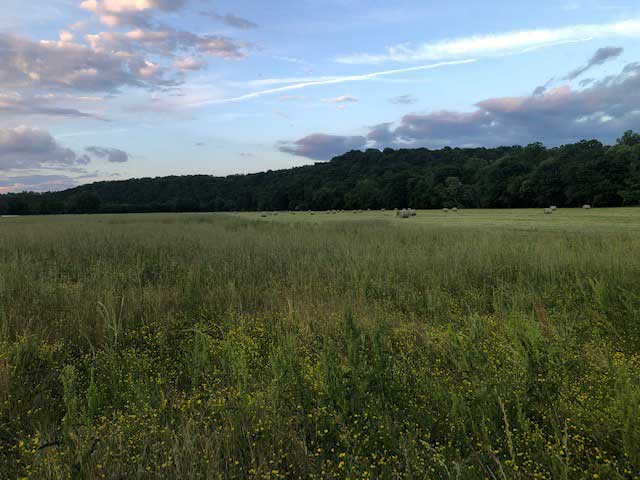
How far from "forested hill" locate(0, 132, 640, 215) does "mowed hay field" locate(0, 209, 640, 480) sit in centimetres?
5470

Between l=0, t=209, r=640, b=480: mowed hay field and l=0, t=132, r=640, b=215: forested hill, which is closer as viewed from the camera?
l=0, t=209, r=640, b=480: mowed hay field

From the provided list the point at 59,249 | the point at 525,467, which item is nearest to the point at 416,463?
the point at 525,467

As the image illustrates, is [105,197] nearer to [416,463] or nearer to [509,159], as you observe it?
[509,159]

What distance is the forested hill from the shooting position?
2066 inches

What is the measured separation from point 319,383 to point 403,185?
89.0 m

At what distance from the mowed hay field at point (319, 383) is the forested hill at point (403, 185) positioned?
179 feet

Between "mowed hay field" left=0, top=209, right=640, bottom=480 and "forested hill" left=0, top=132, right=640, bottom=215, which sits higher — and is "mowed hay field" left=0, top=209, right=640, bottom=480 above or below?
below

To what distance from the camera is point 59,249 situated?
1230cm

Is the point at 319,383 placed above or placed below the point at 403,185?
below

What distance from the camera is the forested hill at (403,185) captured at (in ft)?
172

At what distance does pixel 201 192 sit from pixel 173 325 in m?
106

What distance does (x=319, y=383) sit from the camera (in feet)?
11.6

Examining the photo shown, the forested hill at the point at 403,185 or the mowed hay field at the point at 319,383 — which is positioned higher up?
the forested hill at the point at 403,185

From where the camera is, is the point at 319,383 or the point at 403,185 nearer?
the point at 319,383
